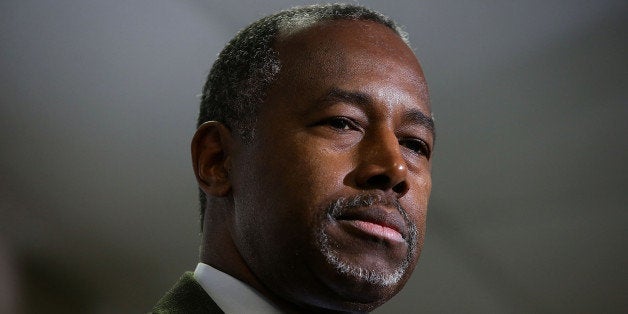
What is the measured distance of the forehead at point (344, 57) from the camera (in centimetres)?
114

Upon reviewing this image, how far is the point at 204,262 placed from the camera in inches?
46.6

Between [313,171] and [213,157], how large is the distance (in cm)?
21

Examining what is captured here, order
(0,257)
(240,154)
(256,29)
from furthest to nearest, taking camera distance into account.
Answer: (0,257) → (256,29) → (240,154)

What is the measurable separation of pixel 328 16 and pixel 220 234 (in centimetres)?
37

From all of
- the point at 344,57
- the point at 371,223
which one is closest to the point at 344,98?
the point at 344,57

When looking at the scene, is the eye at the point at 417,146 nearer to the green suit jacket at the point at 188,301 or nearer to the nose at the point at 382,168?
the nose at the point at 382,168

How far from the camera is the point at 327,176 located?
1.05m

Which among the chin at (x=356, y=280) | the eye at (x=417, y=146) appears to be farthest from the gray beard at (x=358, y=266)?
the eye at (x=417, y=146)

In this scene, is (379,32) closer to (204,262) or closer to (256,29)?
(256,29)

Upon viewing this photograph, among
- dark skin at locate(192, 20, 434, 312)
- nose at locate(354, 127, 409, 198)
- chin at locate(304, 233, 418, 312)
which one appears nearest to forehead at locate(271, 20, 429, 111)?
dark skin at locate(192, 20, 434, 312)

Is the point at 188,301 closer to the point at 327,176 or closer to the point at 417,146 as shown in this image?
the point at 327,176

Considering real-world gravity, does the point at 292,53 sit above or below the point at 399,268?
above

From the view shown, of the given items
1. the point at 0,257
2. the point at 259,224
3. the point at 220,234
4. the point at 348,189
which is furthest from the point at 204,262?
the point at 0,257

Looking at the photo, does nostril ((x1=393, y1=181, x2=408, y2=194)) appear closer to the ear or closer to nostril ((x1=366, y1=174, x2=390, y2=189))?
nostril ((x1=366, y1=174, x2=390, y2=189))
